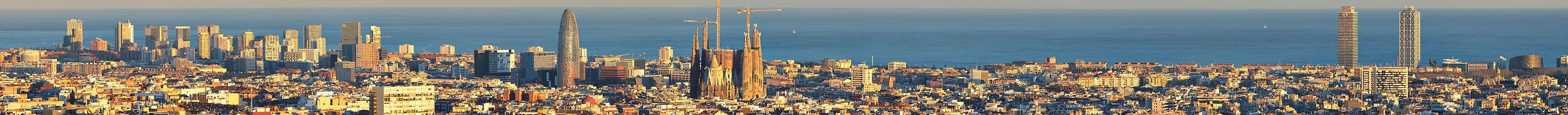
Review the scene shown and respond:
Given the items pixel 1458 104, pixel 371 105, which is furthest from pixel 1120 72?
pixel 371 105

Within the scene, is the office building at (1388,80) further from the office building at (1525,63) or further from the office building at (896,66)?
the office building at (896,66)

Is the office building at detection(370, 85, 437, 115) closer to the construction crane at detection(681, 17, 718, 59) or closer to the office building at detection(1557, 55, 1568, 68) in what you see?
the construction crane at detection(681, 17, 718, 59)

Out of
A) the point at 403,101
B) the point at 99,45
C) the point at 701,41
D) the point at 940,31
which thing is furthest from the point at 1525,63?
the point at 940,31

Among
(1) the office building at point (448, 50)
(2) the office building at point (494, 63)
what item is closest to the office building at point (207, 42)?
(1) the office building at point (448, 50)

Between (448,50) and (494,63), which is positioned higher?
(448,50)

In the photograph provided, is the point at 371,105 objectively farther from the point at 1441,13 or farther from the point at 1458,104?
the point at 1441,13

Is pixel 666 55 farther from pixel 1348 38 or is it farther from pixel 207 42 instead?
pixel 1348 38

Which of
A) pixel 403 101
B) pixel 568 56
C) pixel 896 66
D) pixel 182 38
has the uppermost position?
pixel 182 38

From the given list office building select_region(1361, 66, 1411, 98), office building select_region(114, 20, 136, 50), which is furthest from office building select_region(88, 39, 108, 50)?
office building select_region(1361, 66, 1411, 98)
